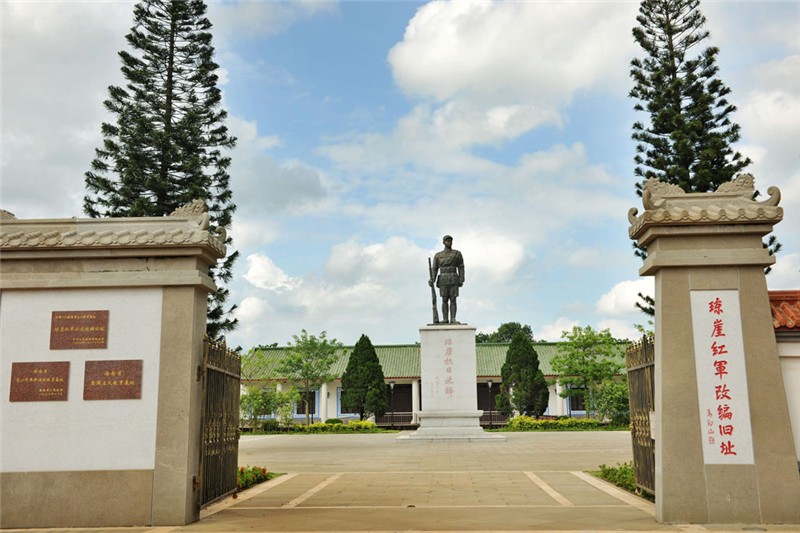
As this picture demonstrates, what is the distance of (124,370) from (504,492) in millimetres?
4362

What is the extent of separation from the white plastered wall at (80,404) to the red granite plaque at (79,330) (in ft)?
0.16

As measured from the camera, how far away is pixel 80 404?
627 cm

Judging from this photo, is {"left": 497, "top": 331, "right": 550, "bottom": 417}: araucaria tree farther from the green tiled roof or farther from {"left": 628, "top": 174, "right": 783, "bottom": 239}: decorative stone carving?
{"left": 628, "top": 174, "right": 783, "bottom": 239}: decorative stone carving

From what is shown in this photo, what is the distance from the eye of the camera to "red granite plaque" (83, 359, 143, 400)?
247 inches

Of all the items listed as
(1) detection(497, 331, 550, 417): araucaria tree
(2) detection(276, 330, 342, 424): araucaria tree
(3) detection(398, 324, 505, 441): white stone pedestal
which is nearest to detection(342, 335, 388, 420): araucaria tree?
(2) detection(276, 330, 342, 424): araucaria tree

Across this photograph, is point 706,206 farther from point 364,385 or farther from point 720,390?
point 364,385

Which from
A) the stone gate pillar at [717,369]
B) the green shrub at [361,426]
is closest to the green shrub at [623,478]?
the stone gate pillar at [717,369]

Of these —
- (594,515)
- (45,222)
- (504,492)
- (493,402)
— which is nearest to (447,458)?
(504,492)

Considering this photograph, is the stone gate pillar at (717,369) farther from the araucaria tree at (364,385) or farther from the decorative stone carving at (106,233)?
the araucaria tree at (364,385)

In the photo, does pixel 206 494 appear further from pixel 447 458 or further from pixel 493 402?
pixel 493 402

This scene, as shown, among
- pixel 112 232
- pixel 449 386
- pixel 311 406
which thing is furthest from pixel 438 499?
pixel 311 406

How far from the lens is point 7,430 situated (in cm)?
627

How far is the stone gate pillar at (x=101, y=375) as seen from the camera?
20.1 feet

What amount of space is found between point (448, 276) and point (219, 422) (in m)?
11.3
